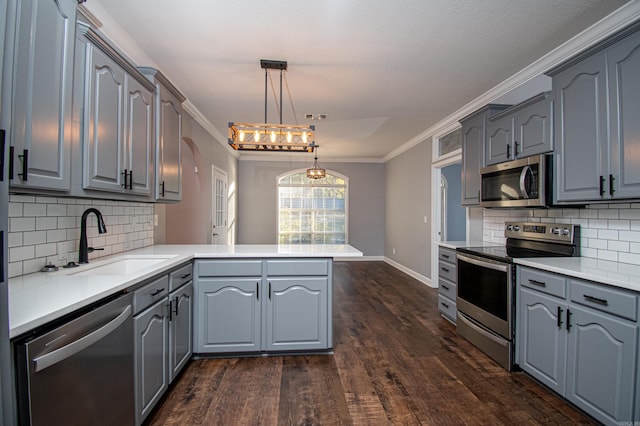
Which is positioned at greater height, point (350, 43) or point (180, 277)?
point (350, 43)

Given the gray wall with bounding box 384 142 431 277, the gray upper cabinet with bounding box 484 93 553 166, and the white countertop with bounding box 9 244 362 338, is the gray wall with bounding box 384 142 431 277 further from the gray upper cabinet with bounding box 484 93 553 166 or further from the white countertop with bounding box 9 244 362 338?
the white countertop with bounding box 9 244 362 338

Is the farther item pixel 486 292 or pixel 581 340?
pixel 486 292

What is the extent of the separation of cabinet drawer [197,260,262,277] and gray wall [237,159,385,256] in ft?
16.7

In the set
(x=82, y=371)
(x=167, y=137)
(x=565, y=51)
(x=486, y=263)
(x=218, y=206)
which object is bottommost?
(x=82, y=371)

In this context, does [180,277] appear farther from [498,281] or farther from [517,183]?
[517,183]

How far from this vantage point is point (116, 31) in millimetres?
2334

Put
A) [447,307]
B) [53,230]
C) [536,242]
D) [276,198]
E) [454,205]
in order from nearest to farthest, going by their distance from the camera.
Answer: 1. [53,230]
2. [536,242]
3. [447,307]
4. [454,205]
5. [276,198]

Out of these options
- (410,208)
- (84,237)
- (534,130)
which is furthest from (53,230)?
(410,208)

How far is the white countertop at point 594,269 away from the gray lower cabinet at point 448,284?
98 centimetres

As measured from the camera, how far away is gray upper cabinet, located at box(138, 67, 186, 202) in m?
2.41

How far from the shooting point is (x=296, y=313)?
8.35 feet

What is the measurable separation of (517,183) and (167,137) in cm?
307

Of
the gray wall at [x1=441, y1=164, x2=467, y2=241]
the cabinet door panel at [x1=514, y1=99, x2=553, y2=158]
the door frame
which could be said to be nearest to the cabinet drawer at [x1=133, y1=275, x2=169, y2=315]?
the cabinet door panel at [x1=514, y1=99, x2=553, y2=158]

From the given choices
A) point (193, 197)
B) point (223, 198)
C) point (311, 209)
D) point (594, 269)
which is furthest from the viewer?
point (311, 209)
